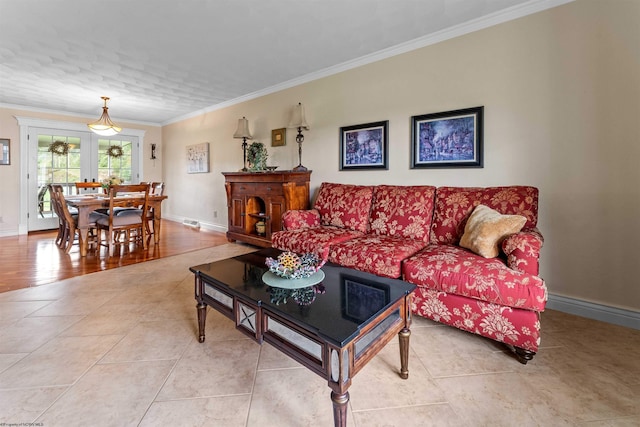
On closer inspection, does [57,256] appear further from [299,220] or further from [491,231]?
[491,231]

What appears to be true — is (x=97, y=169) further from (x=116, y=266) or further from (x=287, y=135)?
(x=287, y=135)

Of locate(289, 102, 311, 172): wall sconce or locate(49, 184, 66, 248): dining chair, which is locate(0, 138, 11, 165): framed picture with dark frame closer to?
locate(49, 184, 66, 248): dining chair

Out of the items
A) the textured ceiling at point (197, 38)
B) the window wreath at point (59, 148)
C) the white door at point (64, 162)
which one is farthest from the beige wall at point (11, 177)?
the textured ceiling at point (197, 38)

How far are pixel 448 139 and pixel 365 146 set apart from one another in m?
0.91

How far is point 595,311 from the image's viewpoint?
6.95 ft

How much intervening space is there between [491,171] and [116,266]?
4.00m

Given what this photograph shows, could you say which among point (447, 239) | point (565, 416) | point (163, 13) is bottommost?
point (565, 416)

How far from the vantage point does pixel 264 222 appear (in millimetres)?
4160

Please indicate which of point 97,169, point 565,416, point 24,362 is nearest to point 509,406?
point 565,416

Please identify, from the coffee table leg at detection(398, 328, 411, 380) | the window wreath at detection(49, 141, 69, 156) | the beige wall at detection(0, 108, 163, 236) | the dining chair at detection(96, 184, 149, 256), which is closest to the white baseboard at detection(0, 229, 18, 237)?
→ the beige wall at detection(0, 108, 163, 236)

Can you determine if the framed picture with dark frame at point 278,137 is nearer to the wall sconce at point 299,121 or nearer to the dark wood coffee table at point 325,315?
the wall sconce at point 299,121

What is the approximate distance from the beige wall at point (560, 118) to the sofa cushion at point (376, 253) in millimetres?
887

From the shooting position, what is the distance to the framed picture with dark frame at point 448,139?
2.58 metres

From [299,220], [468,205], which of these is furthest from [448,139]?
[299,220]
